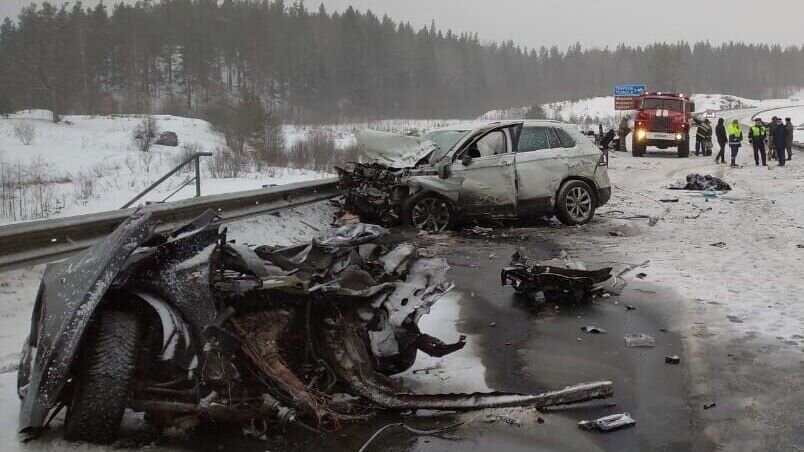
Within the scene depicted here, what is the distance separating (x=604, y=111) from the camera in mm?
87500

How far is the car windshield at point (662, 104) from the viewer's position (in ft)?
87.5

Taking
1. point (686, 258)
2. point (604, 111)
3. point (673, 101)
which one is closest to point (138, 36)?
point (604, 111)

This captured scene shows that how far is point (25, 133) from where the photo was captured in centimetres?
2831

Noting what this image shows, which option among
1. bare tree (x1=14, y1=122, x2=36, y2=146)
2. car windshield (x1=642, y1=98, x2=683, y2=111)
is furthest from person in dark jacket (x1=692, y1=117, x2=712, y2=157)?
bare tree (x1=14, y1=122, x2=36, y2=146)

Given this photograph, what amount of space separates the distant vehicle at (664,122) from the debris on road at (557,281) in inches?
848

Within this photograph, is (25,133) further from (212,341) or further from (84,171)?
(212,341)

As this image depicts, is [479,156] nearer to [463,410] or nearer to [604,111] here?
[463,410]

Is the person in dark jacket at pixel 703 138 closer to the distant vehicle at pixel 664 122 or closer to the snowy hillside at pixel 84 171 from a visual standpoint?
the distant vehicle at pixel 664 122

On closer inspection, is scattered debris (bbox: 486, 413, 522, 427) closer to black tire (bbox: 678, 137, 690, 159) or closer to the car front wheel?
the car front wheel

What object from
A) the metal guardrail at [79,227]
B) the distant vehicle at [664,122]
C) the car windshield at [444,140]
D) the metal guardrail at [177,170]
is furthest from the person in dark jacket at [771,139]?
the metal guardrail at [79,227]

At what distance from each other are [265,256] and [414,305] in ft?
3.56

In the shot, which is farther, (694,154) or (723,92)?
(723,92)

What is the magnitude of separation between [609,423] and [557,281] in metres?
2.94

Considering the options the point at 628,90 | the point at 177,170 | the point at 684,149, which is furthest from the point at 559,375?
the point at 628,90
